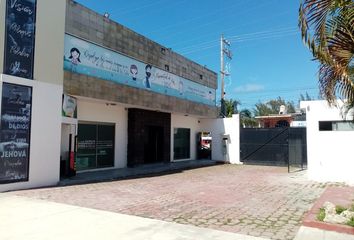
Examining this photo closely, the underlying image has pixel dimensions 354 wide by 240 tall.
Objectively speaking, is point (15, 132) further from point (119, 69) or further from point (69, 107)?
point (119, 69)

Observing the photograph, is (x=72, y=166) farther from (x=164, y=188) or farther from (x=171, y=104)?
(x=171, y=104)

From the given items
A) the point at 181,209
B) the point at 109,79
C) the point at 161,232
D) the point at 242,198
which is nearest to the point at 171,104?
the point at 109,79

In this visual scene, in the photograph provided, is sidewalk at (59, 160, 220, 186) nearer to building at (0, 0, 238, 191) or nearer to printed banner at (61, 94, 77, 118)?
building at (0, 0, 238, 191)

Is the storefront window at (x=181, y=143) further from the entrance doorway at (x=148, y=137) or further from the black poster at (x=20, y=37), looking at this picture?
the black poster at (x=20, y=37)

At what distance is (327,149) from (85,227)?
11.8m

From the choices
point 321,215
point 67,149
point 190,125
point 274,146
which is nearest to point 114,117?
point 67,149

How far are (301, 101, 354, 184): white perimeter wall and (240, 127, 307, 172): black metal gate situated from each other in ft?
20.5

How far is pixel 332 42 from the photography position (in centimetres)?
680

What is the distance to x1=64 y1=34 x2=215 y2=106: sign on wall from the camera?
49.6ft

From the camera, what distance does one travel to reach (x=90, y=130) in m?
17.9

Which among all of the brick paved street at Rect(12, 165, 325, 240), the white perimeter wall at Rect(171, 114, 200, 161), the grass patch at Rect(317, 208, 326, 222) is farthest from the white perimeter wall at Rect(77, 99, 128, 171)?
the grass patch at Rect(317, 208, 326, 222)

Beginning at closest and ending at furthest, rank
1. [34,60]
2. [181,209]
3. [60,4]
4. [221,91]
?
[181,209]
[34,60]
[60,4]
[221,91]

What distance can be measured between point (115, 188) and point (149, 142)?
10029 millimetres

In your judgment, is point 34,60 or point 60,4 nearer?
point 34,60
